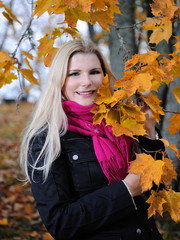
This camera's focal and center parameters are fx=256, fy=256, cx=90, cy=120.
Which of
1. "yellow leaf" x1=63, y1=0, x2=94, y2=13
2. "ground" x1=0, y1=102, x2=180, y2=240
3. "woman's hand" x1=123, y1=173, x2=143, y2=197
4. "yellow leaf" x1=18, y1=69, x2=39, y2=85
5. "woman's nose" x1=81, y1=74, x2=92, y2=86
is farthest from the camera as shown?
"ground" x1=0, y1=102, x2=180, y2=240

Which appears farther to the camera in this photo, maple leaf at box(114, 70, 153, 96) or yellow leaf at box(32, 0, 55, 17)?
yellow leaf at box(32, 0, 55, 17)

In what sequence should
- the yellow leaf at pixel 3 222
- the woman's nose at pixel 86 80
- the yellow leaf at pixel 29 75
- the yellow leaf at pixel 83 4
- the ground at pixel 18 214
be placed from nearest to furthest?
the yellow leaf at pixel 83 4
the yellow leaf at pixel 29 75
the woman's nose at pixel 86 80
the ground at pixel 18 214
the yellow leaf at pixel 3 222

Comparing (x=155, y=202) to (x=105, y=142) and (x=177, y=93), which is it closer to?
(x=105, y=142)

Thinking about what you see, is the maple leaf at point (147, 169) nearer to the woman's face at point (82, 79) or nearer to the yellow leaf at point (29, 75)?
the woman's face at point (82, 79)

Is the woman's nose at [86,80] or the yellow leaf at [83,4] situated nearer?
the yellow leaf at [83,4]

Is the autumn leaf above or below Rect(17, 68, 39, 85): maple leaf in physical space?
above

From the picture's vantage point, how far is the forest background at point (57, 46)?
152 centimetres

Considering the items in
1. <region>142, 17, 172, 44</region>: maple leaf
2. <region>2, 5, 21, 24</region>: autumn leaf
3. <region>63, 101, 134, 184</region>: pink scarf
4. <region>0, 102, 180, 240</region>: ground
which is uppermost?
<region>2, 5, 21, 24</region>: autumn leaf

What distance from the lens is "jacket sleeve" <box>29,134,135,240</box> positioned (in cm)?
144

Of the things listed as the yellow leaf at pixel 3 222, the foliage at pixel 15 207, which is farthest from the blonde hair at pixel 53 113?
the yellow leaf at pixel 3 222

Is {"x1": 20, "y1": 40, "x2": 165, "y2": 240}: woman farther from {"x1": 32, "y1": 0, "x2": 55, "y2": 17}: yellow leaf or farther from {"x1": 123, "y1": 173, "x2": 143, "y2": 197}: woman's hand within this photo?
{"x1": 32, "y1": 0, "x2": 55, "y2": 17}: yellow leaf

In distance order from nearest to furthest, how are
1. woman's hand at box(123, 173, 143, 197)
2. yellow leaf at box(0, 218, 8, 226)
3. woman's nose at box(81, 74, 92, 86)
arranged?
woman's hand at box(123, 173, 143, 197) < woman's nose at box(81, 74, 92, 86) < yellow leaf at box(0, 218, 8, 226)

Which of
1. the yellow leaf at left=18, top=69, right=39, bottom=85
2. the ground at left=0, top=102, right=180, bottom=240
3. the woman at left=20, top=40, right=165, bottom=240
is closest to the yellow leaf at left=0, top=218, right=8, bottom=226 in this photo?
the ground at left=0, top=102, right=180, bottom=240

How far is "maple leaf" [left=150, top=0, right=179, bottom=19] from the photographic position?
144 centimetres
